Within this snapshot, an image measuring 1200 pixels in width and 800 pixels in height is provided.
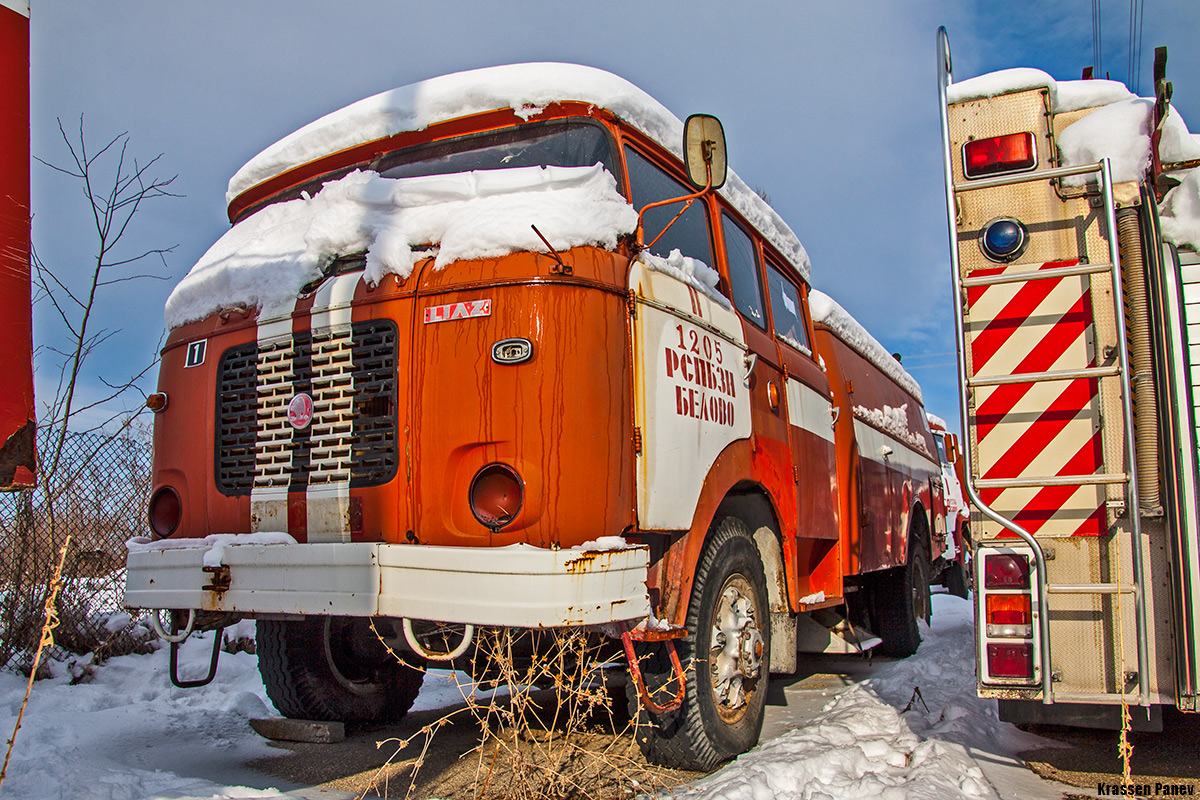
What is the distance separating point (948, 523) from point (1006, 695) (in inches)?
304

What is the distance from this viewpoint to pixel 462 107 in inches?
140

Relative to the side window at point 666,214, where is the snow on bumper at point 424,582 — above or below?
below

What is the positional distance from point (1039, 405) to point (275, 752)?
371 cm

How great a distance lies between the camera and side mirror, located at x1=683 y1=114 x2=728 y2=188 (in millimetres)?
3330

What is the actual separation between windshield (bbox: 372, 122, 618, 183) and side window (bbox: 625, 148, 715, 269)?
0.16 m

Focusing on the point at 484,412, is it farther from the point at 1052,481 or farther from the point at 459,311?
the point at 1052,481

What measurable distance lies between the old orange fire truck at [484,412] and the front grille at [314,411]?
0.04 feet

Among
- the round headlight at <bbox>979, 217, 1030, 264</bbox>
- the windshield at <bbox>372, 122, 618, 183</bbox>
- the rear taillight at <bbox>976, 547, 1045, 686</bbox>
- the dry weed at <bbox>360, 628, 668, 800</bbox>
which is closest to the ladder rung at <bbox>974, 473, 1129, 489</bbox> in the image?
the rear taillight at <bbox>976, 547, 1045, 686</bbox>

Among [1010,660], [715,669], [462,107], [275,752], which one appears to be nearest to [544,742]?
[715,669]

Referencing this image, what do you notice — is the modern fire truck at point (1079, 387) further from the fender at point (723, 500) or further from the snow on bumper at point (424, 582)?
the snow on bumper at point (424, 582)

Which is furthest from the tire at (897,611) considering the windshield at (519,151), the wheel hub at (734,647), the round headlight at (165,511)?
the round headlight at (165,511)

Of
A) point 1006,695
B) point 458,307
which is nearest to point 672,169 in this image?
point 458,307

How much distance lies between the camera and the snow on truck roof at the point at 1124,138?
3.01 metres

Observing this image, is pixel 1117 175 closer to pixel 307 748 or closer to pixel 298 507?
pixel 298 507
